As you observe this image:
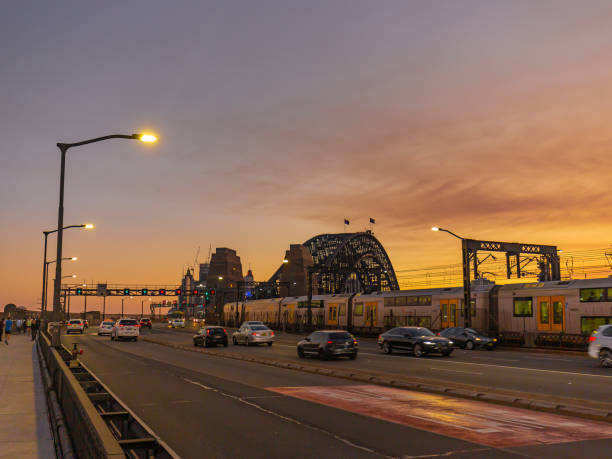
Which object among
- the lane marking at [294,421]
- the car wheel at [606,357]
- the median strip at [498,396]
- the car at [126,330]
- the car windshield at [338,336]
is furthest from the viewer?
the car at [126,330]

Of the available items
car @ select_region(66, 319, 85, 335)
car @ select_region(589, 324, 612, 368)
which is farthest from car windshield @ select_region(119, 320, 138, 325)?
car @ select_region(589, 324, 612, 368)

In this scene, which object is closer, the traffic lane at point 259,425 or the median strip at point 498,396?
the traffic lane at point 259,425

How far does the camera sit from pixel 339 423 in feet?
36.6

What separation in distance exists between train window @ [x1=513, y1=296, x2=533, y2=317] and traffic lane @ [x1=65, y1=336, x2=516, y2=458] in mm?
22619

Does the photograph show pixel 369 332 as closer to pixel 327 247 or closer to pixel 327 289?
pixel 327 289

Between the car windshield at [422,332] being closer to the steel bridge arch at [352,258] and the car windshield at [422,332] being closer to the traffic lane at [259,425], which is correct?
the traffic lane at [259,425]

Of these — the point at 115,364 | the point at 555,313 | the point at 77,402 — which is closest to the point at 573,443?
the point at 77,402

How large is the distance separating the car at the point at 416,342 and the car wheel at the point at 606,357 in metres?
7.36

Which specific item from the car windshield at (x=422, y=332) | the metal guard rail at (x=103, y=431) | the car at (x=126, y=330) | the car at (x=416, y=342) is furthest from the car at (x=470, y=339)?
the metal guard rail at (x=103, y=431)

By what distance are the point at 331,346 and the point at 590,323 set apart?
15752 mm

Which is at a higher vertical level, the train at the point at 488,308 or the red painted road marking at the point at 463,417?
the train at the point at 488,308

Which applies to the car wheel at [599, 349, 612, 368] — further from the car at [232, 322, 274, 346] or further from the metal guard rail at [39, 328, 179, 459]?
the car at [232, 322, 274, 346]

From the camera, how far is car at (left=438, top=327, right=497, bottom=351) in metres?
36.1

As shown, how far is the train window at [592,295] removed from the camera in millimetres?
32094
